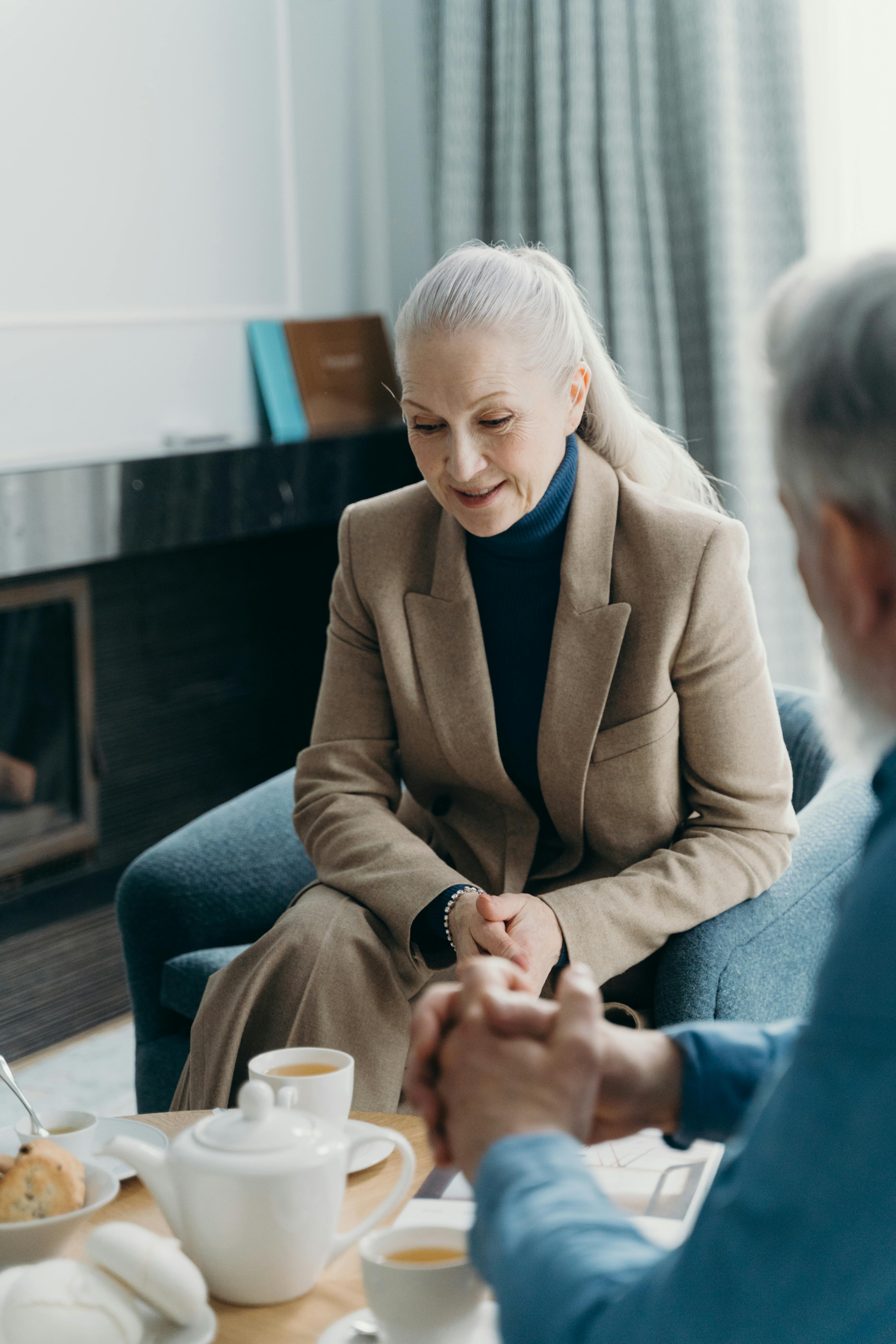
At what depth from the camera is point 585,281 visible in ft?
10.2

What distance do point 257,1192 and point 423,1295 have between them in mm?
123

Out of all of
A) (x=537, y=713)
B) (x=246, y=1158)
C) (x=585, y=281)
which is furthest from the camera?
(x=585, y=281)

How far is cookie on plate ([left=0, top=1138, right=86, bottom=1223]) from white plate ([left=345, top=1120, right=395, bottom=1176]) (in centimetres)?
20

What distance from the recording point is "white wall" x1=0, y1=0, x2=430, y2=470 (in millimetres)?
2689

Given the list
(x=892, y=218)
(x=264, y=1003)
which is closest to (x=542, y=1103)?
(x=264, y=1003)

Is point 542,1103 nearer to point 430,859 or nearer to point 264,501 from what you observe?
point 430,859

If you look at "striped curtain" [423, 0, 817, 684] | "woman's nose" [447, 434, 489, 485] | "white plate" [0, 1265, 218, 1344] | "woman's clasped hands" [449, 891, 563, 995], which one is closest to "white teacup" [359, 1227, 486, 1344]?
"white plate" [0, 1265, 218, 1344]

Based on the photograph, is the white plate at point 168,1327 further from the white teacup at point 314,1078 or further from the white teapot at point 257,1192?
the white teacup at point 314,1078

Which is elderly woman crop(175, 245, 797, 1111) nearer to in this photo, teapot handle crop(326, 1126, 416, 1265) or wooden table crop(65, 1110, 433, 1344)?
wooden table crop(65, 1110, 433, 1344)

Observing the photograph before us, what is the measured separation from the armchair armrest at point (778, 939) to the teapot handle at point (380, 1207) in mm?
589

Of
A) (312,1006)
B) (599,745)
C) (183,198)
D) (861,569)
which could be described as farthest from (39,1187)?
(183,198)

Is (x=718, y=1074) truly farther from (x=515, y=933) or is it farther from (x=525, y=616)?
(x=525, y=616)

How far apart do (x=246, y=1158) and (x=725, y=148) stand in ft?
8.38

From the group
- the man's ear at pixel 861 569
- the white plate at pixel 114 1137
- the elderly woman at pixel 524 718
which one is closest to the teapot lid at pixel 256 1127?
the white plate at pixel 114 1137
